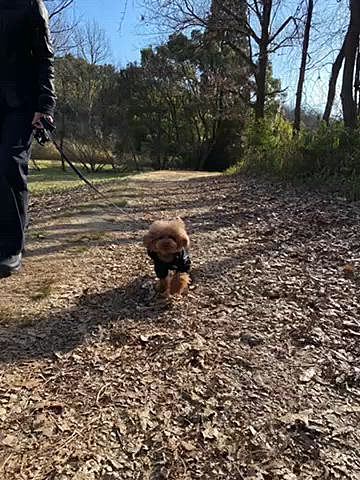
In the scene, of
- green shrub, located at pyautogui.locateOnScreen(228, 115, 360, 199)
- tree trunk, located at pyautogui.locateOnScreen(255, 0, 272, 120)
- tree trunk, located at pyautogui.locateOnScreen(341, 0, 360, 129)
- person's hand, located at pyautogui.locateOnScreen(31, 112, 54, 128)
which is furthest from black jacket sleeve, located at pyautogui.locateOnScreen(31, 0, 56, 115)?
tree trunk, located at pyautogui.locateOnScreen(255, 0, 272, 120)

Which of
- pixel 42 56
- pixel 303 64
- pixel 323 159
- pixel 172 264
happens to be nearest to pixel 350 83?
pixel 323 159

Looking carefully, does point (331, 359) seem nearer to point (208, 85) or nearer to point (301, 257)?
point (301, 257)

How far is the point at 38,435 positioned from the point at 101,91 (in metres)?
28.8

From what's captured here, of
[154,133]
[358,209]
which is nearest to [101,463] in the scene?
[358,209]

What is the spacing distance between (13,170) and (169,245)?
1.08m

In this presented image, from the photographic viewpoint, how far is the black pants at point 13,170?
2.73m

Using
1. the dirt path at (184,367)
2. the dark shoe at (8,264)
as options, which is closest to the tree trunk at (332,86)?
the dirt path at (184,367)

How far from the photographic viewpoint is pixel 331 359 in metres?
2.33

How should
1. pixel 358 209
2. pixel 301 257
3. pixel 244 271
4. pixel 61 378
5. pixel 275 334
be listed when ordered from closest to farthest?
pixel 61 378 → pixel 275 334 → pixel 244 271 → pixel 301 257 → pixel 358 209

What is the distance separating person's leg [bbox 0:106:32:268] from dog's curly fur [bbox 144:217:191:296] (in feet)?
2.77

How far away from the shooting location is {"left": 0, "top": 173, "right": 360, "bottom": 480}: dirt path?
65.4 inches

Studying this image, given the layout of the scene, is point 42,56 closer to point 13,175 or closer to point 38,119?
point 38,119

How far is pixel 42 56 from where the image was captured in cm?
280

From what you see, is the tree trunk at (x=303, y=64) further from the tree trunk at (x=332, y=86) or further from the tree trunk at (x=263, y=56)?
the tree trunk at (x=263, y=56)
